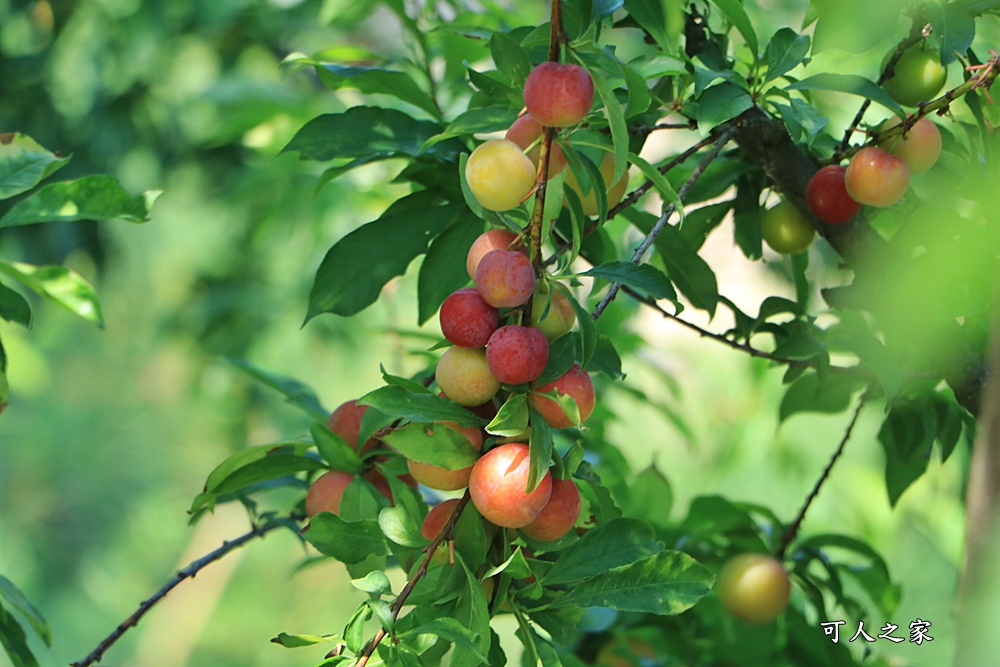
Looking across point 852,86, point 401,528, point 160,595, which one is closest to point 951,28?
point 852,86

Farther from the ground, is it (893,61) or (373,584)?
(893,61)

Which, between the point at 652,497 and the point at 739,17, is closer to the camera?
the point at 739,17

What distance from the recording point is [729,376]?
1.15m

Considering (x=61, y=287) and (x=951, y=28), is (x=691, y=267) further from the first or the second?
(x=61, y=287)

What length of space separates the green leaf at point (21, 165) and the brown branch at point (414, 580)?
0.19 m

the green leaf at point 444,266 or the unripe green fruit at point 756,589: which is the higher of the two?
the unripe green fruit at point 756,589

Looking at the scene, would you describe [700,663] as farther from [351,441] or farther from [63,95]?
[63,95]

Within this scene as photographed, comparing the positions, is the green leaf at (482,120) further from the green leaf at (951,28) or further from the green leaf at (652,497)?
the green leaf at (652,497)

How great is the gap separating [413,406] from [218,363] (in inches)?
12.2

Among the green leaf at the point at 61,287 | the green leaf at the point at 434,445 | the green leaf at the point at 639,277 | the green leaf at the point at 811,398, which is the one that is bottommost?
the green leaf at the point at 61,287

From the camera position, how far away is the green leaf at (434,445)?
269 millimetres

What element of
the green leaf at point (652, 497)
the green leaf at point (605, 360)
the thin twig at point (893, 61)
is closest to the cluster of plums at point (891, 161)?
the thin twig at point (893, 61)

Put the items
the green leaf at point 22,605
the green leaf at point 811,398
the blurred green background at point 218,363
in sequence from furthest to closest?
the blurred green background at point 218,363 → the green leaf at point 811,398 → the green leaf at point 22,605

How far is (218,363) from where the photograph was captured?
547 mm
